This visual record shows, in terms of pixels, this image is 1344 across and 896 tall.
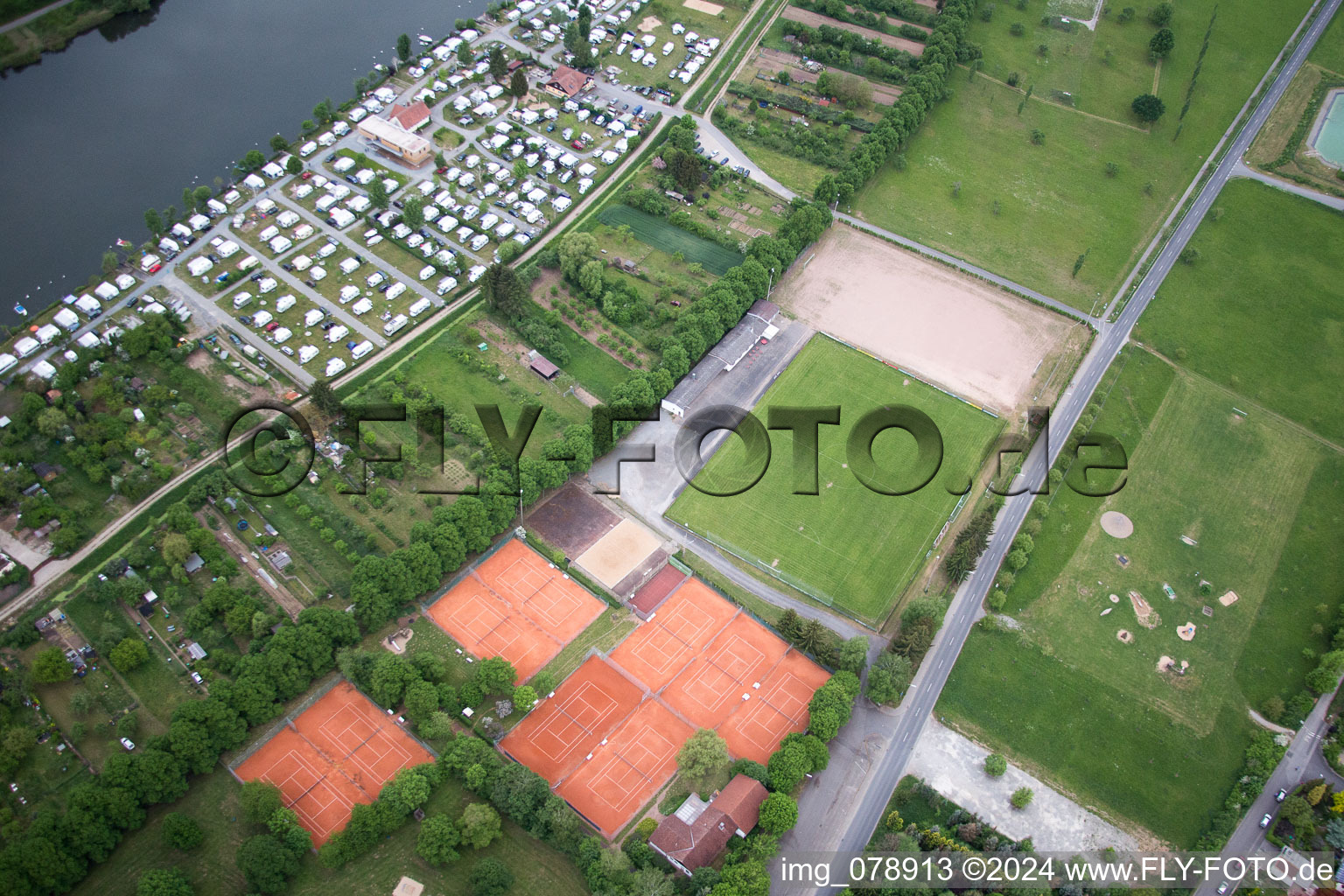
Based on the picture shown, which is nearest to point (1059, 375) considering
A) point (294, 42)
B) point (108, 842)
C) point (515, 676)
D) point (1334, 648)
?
point (1334, 648)

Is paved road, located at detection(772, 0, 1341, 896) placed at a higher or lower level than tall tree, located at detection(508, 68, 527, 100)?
lower

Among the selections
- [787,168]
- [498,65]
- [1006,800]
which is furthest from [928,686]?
[498,65]

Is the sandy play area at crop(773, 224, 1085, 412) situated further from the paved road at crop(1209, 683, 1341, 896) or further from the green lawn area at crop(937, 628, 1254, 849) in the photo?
the paved road at crop(1209, 683, 1341, 896)

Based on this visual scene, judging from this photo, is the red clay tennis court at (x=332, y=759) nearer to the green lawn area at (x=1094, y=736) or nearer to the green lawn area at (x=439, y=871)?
the green lawn area at (x=439, y=871)

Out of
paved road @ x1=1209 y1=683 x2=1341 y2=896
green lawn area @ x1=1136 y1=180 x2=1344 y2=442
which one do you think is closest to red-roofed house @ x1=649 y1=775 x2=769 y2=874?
paved road @ x1=1209 y1=683 x2=1341 y2=896

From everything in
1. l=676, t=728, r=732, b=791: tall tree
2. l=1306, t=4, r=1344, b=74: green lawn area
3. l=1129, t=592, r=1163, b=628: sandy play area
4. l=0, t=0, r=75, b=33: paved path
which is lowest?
l=676, t=728, r=732, b=791: tall tree

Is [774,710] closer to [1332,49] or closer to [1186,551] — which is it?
[1186,551]
